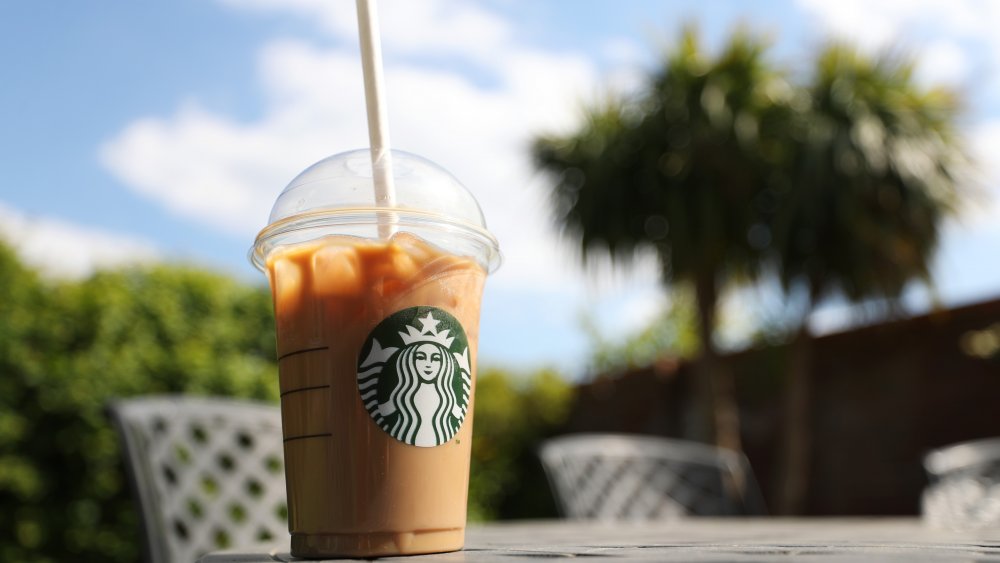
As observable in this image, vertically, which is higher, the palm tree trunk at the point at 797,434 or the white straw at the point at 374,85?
the white straw at the point at 374,85

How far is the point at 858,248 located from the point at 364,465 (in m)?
5.70

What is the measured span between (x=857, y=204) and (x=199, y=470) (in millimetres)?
5196

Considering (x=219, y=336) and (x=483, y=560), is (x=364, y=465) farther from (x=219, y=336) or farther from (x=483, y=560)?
(x=219, y=336)

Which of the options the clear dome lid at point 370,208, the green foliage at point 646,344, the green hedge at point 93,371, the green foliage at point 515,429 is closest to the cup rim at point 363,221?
the clear dome lid at point 370,208

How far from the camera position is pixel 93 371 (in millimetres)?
3711

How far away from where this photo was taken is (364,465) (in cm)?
74

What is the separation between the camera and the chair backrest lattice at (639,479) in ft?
7.54

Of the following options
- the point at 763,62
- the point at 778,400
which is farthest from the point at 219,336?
the point at 763,62

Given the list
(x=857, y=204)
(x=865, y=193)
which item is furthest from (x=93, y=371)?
(x=865, y=193)

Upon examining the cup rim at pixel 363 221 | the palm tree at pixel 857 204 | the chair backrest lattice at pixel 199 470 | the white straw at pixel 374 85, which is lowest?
the chair backrest lattice at pixel 199 470

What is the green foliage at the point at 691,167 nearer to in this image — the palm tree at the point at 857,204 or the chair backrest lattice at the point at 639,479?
the palm tree at the point at 857,204

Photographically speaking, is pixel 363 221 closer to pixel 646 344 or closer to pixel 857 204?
A: pixel 857 204

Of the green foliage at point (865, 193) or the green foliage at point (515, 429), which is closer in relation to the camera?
the green foliage at point (865, 193)

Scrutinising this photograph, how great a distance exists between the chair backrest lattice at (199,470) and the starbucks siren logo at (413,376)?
0.96 meters
